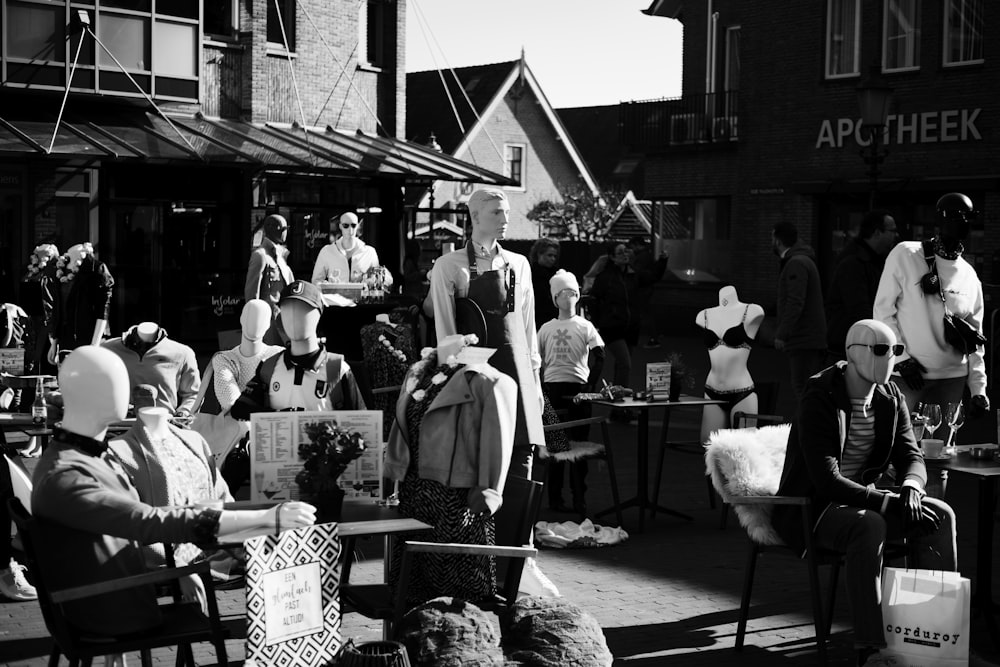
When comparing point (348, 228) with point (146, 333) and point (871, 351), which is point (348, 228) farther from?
point (871, 351)

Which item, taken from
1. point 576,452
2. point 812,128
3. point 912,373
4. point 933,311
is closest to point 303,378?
point 576,452

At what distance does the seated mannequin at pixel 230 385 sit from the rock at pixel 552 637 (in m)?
2.66

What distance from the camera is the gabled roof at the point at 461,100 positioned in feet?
147

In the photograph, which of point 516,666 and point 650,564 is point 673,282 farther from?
point 516,666

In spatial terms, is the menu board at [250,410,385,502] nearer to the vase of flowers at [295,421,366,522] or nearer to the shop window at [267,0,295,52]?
the vase of flowers at [295,421,366,522]

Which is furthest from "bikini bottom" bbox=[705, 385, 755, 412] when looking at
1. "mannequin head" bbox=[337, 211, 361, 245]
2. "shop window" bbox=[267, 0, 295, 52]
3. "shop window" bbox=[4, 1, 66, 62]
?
"shop window" bbox=[267, 0, 295, 52]

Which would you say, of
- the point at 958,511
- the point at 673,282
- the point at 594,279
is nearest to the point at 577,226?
the point at 673,282

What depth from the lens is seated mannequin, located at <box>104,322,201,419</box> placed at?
27.8 ft

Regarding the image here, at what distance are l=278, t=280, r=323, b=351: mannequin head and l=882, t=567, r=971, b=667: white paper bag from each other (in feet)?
10.2

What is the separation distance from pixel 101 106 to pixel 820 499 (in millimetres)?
19134

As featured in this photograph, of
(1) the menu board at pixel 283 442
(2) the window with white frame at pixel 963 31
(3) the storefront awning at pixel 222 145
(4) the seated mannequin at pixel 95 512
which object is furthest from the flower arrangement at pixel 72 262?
(2) the window with white frame at pixel 963 31

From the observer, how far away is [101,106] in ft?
74.5

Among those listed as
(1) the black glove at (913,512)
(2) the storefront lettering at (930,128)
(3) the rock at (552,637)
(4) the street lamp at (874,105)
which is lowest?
(3) the rock at (552,637)

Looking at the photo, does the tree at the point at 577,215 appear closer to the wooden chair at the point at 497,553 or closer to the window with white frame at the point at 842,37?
the window with white frame at the point at 842,37
